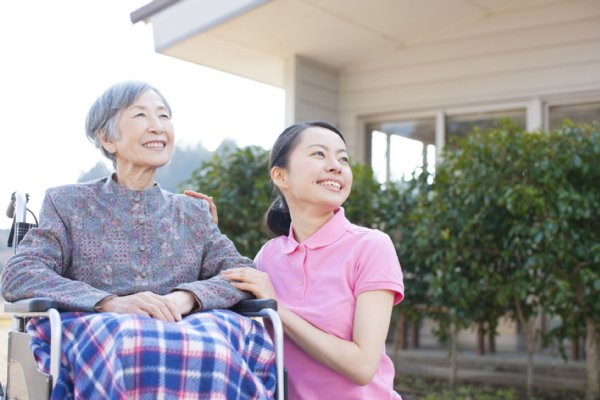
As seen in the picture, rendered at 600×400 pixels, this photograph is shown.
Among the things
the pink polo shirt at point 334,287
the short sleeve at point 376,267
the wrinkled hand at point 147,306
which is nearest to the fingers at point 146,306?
the wrinkled hand at point 147,306

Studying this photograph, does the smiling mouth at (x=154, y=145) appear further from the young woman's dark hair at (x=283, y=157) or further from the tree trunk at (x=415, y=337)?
the tree trunk at (x=415, y=337)

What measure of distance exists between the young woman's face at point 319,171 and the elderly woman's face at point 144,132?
0.38 meters

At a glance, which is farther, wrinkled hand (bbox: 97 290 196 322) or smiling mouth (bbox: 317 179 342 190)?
smiling mouth (bbox: 317 179 342 190)

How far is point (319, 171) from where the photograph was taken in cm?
216

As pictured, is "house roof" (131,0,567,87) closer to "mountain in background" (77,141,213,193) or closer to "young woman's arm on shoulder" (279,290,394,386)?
"mountain in background" (77,141,213,193)

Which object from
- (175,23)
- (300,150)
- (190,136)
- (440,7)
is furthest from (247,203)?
(300,150)

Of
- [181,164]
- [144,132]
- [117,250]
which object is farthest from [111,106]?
[181,164]

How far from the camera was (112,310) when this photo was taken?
1878mm

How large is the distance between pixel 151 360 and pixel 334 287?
24.9 inches

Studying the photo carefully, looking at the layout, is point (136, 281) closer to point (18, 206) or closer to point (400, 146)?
point (18, 206)

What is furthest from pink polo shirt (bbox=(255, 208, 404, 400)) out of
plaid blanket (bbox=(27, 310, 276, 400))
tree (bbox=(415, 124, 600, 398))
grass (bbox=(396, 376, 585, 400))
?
grass (bbox=(396, 376, 585, 400))

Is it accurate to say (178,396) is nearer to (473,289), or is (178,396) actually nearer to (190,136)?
(473,289)

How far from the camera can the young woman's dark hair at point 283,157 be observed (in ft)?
7.39

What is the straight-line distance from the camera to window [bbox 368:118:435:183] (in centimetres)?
685
